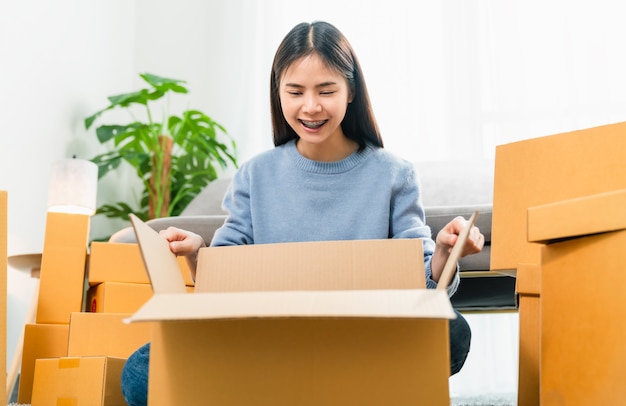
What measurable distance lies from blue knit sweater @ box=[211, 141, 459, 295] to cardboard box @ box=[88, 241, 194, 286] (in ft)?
1.69

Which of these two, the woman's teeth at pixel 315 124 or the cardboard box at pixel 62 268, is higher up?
the woman's teeth at pixel 315 124

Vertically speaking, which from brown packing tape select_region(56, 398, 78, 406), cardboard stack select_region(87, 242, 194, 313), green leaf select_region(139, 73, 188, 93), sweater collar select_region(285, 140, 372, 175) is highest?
green leaf select_region(139, 73, 188, 93)

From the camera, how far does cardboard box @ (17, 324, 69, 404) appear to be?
1585 millimetres

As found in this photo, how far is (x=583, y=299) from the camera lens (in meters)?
0.71

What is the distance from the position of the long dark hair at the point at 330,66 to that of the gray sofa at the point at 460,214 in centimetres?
24

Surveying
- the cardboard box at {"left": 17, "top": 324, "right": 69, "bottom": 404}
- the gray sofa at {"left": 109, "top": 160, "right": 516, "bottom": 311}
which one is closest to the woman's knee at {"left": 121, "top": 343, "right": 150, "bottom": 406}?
the gray sofa at {"left": 109, "top": 160, "right": 516, "bottom": 311}

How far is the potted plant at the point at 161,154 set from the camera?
2.63 meters

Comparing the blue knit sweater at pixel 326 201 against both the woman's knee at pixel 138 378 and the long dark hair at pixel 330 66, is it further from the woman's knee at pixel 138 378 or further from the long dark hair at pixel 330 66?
the woman's knee at pixel 138 378


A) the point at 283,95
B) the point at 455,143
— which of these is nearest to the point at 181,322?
the point at 283,95

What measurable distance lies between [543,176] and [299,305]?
0.53m

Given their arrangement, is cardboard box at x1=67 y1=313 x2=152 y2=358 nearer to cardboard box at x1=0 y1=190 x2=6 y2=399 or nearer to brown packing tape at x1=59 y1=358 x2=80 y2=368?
brown packing tape at x1=59 y1=358 x2=80 y2=368

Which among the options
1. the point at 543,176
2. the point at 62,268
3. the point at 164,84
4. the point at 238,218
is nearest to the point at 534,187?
the point at 543,176

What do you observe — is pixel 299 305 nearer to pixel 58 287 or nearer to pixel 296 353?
pixel 296 353

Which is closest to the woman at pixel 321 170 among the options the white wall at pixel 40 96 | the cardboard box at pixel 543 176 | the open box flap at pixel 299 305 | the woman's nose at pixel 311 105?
the woman's nose at pixel 311 105
